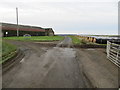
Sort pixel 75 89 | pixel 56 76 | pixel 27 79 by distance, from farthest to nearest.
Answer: pixel 56 76 → pixel 27 79 → pixel 75 89

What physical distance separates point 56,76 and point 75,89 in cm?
152

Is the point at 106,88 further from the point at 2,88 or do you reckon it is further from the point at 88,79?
the point at 2,88

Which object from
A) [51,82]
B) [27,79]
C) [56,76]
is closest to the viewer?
[51,82]

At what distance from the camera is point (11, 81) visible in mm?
4773

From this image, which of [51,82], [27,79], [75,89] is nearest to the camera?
[75,89]

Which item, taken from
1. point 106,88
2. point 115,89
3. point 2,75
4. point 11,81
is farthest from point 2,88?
point 115,89

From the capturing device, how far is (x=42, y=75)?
18.1ft

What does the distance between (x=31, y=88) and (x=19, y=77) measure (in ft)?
4.57

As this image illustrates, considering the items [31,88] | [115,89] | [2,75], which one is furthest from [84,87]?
[2,75]

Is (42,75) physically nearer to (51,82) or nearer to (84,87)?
(51,82)

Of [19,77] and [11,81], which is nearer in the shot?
[11,81]

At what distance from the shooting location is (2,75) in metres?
5.45

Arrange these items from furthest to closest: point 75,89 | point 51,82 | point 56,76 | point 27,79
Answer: point 56,76, point 27,79, point 51,82, point 75,89

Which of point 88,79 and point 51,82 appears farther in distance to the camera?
point 88,79
